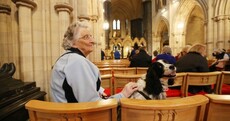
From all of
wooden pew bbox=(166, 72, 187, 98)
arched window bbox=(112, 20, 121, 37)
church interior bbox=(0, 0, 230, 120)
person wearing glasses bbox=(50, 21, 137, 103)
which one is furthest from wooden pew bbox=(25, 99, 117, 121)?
arched window bbox=(112, 20, 121, 37)

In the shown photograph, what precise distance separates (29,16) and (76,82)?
248 cm

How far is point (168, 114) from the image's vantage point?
Result: 1078 mm

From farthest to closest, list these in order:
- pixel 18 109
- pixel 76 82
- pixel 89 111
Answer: pixel 18 109, pixel 76 82, pixel 89 111

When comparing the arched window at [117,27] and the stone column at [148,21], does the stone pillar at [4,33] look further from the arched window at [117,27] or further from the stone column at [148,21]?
the arched window at [117,27]

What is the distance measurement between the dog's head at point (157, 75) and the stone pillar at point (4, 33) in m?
3.08

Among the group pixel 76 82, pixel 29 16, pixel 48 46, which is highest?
pixel 29 16

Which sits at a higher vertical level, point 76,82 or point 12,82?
point 76,82

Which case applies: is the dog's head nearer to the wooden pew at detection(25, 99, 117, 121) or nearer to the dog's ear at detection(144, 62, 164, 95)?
the dog's ear at detection(144, 62, 164, 95)

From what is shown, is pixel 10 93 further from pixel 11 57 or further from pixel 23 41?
pixel 11 57

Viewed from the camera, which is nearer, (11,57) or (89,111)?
(89,111)

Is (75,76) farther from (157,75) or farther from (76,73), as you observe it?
(157,75)

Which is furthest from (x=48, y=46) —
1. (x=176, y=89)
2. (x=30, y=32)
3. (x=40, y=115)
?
(x=40, y=115)

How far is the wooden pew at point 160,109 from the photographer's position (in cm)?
104

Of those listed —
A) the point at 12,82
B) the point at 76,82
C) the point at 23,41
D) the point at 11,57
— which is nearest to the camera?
the point at 76,82
